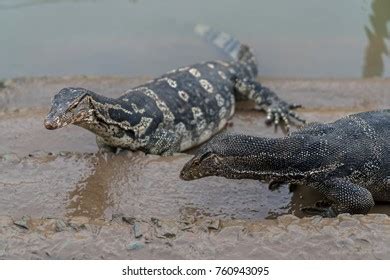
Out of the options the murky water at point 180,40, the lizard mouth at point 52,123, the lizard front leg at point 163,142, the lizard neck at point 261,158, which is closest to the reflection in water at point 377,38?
the murky water at point 180,40

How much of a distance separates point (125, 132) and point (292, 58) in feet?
15.3

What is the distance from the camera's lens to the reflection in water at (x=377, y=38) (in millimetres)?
10930

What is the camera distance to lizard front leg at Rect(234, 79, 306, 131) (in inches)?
365

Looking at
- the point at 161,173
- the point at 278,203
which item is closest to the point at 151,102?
the point at 161,173

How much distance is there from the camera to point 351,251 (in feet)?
17.4

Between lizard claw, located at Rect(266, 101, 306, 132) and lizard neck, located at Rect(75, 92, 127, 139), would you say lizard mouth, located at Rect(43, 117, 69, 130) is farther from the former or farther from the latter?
lizard claw, located at Rect(266, 101, 306, 132)

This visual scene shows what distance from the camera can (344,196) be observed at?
245 inches

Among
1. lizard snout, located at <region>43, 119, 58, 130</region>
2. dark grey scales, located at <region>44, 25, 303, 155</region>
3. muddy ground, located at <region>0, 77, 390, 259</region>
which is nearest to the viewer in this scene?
muddy ground, located at <region>0, 77, 390, 259</region>

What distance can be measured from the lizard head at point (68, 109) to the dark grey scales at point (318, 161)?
145 centimetres

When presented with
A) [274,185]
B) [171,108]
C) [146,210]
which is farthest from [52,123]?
[274,185]

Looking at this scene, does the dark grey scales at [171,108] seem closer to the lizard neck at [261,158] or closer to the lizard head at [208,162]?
the lizard head at [208,162]

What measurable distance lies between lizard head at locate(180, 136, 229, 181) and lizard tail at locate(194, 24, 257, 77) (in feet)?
14.1

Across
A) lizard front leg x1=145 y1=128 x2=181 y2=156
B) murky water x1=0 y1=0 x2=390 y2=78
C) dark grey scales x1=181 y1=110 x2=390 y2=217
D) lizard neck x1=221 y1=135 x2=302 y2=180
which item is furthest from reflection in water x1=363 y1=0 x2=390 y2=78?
lizard neck x1=221 y1=135 x2=302 y2=180

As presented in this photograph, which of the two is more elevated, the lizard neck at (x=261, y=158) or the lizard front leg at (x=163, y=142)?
the lizard neck at (x=261, y=158)
